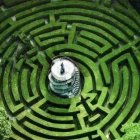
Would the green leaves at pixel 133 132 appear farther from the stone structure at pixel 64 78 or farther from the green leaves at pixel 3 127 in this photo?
the stone structure at pixel 64 78

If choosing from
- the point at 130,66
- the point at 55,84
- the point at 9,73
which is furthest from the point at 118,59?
the point at 9,73

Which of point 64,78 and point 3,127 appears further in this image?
point 64,78

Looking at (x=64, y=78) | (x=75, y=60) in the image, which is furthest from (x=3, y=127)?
(x=75, y=60)

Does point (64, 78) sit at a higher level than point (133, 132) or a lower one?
higher

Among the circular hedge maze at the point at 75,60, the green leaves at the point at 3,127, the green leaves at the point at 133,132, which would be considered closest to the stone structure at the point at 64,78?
the circular hedge maze at the point at 75,60

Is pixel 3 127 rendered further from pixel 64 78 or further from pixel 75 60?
pixel 75 60

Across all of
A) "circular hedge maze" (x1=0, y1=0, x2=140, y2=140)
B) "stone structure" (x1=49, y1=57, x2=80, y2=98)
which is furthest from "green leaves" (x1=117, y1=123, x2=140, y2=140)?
"stone structure" (x1=49, y1=57, x2=80, y2=98)

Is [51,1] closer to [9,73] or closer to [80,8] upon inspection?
[80,8]

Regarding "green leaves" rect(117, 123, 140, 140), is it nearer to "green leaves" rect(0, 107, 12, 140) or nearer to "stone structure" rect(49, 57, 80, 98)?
"green leaves" rect(0, 107, 12, 140)

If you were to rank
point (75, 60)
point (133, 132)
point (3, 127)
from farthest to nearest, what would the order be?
point (75, 60)
point (3, 127)
point (133, 132)
